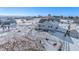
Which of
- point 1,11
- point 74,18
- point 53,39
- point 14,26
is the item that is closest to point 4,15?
point 1,11

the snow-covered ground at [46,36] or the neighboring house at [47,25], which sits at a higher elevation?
the neighboring house at [47,25]

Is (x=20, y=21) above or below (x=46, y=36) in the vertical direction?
above

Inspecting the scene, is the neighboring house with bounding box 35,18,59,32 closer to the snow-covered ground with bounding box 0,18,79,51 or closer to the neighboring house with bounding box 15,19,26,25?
the snow-covered ground with bounding box 0,18,79,51

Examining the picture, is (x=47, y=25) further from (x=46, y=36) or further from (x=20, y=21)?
(x=20, y=21)

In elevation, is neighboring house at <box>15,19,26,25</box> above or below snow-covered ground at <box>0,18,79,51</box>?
above

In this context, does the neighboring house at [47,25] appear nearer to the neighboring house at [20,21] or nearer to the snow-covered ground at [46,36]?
the snow-covered ground at [46,36]

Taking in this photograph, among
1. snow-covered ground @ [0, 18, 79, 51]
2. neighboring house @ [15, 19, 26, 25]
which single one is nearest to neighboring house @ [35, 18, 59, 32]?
snow-covered ground @ [0, 18, 79, 51]

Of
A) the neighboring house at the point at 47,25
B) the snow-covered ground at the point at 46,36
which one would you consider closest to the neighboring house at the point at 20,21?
the snow-covered ground at the point at 46,36

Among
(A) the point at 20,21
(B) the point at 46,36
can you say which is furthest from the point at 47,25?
(A) the point at 20,21
